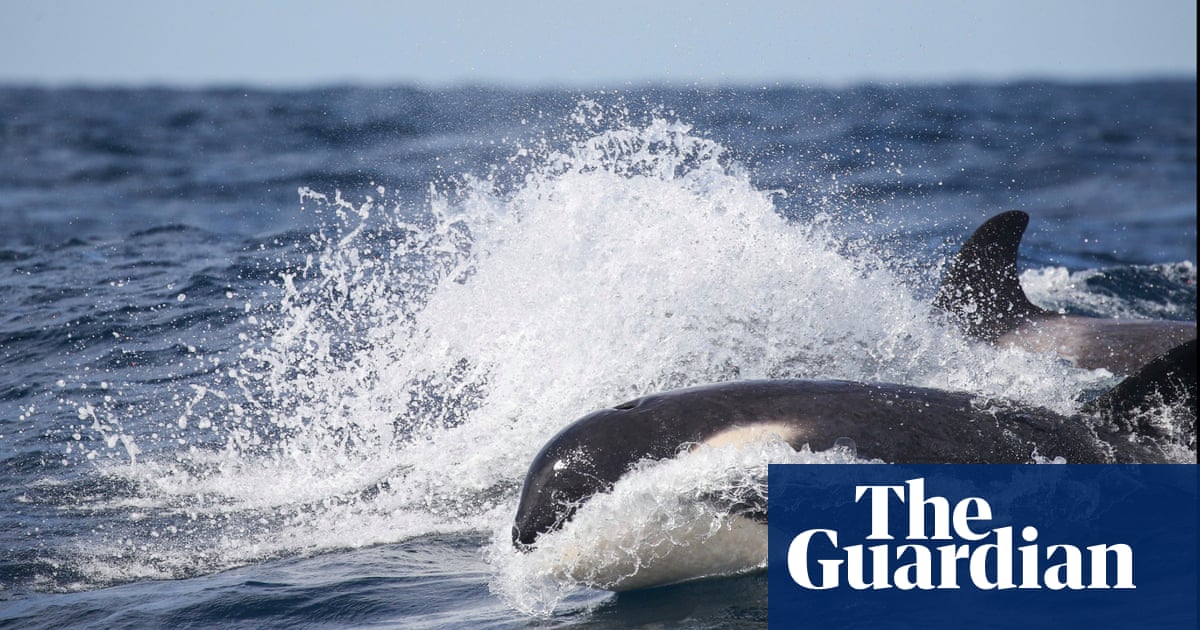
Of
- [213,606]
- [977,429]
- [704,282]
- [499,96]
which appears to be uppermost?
[499,96]

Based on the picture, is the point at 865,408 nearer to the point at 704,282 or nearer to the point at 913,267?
the point at 704,282

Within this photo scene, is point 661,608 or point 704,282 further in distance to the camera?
point 704,282

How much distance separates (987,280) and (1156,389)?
16.2 feet

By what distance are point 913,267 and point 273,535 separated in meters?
9.81

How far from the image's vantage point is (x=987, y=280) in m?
11.7

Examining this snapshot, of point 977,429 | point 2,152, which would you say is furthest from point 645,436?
point 2,152

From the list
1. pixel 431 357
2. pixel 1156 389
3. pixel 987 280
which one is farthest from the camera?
pixel 987 280

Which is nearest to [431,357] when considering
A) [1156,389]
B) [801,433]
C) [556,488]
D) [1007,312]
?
[556,488]

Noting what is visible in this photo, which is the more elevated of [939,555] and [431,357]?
[431,357]

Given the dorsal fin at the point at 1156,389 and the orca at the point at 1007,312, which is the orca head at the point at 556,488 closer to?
the dorsal fin at the point at 1156,389

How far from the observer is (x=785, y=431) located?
21.1ft

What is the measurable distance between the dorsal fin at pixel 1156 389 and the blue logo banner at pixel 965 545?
392 mm

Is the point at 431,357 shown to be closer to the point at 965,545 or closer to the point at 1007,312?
the point at 965,545

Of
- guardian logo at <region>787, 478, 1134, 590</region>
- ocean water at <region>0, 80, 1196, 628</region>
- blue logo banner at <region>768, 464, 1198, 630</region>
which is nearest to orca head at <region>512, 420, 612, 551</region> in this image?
ocean water at <region>0, 80, 1196, 628</region>
